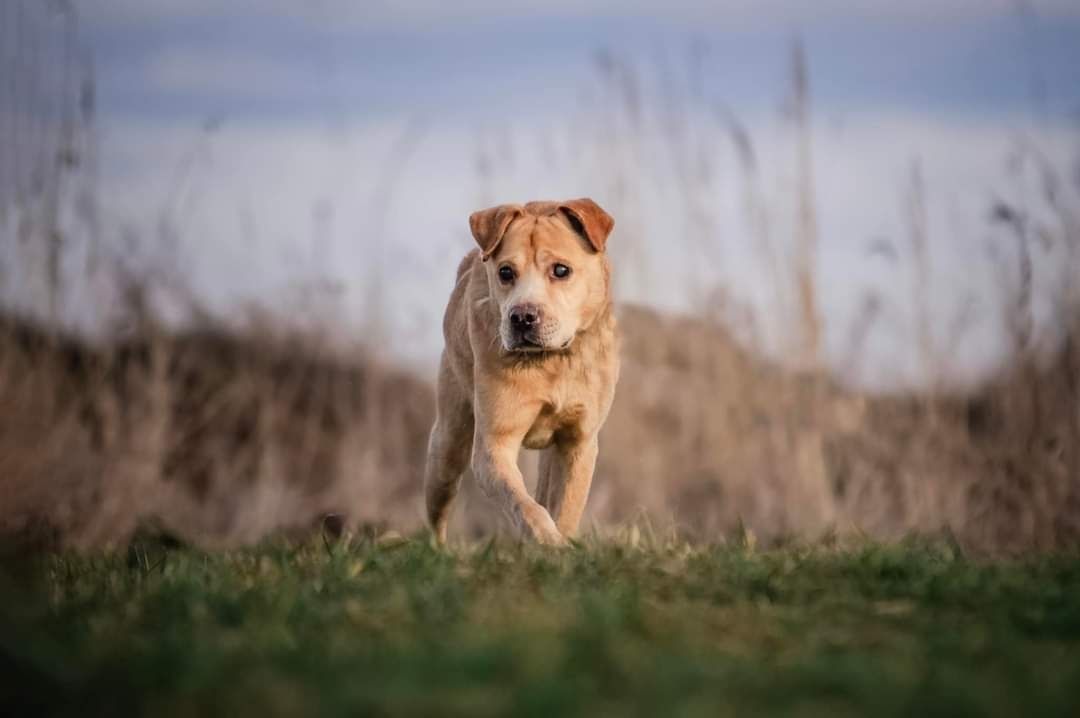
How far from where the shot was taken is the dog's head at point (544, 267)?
5531 mm

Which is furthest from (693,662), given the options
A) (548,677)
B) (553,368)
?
(553,368)

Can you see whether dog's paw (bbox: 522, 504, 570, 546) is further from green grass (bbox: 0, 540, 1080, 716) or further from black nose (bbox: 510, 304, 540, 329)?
black nose (bbox: 510, 304, 540, 329)

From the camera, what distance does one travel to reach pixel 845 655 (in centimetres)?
320

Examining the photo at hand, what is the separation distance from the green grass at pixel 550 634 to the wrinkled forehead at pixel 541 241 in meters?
1.49

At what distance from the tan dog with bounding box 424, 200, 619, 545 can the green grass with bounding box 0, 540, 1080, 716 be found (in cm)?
88

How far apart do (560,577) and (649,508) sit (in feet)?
15.6

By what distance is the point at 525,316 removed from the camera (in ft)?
18.0

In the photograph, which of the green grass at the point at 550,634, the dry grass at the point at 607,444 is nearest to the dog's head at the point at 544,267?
the green grass at the point at 550,634

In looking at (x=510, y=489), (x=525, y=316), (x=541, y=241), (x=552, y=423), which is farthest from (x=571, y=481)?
(x=541, y=241)

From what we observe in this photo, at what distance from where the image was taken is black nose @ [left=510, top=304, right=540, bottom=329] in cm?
547

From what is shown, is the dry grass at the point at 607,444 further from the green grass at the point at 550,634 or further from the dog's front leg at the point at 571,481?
the green grass at the point at 550,634

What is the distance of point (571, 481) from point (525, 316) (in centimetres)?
94

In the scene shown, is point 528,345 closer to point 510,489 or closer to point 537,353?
point 537,353

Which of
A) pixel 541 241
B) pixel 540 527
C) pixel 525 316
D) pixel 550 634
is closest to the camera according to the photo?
pixel 550 634
